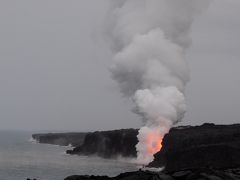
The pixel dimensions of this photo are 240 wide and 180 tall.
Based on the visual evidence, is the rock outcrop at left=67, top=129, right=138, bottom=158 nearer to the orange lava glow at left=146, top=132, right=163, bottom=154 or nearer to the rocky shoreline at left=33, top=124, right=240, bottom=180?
the rocky shoreline at left=33, top=124, right=240, bottom=180

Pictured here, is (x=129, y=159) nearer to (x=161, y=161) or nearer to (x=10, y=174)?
(x=161, y=161)

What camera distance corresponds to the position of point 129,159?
Result: 148m

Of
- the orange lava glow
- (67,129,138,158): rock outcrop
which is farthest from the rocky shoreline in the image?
the orange lava glow

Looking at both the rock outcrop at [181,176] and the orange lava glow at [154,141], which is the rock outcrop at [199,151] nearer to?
the orange lava glow at [154,141]

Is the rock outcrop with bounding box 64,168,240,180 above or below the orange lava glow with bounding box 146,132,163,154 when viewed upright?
below

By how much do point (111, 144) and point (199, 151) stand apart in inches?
3020

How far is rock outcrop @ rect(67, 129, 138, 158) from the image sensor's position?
6278 inches

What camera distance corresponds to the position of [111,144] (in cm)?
17050

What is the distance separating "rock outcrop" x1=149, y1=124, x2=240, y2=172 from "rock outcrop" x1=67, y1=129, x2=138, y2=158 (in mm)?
35736

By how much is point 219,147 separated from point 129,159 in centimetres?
5472

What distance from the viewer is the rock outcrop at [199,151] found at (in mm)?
93000

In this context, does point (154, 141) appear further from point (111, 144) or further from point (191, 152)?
point (111, 144)

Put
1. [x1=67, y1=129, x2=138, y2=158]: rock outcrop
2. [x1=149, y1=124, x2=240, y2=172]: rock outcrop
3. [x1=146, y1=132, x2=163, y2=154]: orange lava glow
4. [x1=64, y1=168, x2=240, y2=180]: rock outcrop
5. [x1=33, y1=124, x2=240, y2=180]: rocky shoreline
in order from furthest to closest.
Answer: [x1=67, y1=129, x2=138, y2=158]: rock outcrop < [x1=146, y1=132, x2=163, y2=154]: orange lava glow < [x1=149, y1=124, x2=240, y2=172]: rock outcrop < [x1=33, y1=124, x2=240, y2=180]: rocky shoreline < [x1=64, y1=168, x2=240, y2=180]: rock outcrop

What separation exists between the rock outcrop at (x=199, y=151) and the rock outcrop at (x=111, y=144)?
35736mm
